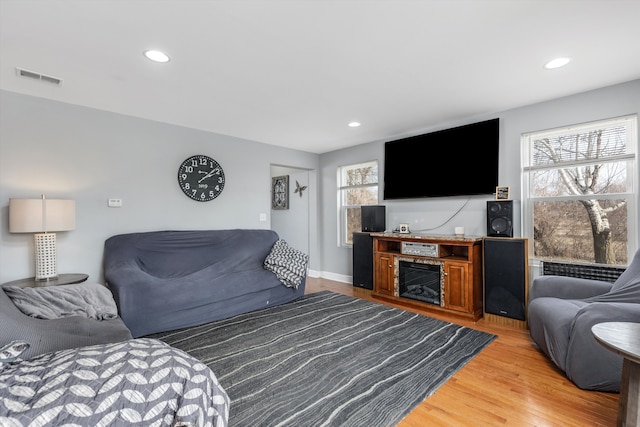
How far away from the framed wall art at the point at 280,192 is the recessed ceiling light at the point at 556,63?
14.9 ft

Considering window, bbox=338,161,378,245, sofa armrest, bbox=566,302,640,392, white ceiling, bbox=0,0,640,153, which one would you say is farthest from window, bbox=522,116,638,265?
window, bbox=338,161,378,245

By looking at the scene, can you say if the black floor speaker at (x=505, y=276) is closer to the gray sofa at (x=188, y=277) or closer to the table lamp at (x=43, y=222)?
the gray sofa at (x=188, y=277)

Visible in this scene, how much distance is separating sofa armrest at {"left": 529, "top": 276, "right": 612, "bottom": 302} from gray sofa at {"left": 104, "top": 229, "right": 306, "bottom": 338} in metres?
2.61

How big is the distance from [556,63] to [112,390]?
339 cm

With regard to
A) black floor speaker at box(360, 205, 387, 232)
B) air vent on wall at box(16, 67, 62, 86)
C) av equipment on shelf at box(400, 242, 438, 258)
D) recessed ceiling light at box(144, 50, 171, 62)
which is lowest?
av equipment on shelf at box(400, 242, 438, 258)

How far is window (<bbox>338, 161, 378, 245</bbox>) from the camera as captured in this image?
189 inches

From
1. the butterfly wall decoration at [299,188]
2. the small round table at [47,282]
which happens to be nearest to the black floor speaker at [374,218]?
the butterfly wall decoration at [299,188]

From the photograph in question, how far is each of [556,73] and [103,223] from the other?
15.4ft

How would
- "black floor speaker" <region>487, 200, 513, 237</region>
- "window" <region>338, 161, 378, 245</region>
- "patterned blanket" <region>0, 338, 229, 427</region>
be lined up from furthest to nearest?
"window" <region>338, 161, 378, 245</region>, "black floor speaker" <region>487, 200, 513, 237</region>, "patterned blanket" <region>0, 338, 229, 427</region>

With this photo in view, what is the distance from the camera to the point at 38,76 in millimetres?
2463

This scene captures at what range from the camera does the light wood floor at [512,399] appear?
1650mm

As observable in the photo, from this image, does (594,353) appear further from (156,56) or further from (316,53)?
(156,56)

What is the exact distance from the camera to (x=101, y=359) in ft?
3.54

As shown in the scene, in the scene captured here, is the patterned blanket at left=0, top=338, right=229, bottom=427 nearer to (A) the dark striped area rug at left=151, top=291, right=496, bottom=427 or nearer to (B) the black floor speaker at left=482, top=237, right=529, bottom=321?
(A) the dark striped area rug at left=151, top=291, right=496, bottom=427
